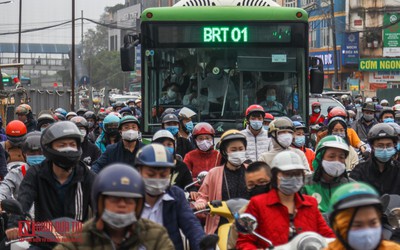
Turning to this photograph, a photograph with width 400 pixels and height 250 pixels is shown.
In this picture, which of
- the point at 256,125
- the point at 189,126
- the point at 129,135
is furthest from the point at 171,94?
the point at 129,135

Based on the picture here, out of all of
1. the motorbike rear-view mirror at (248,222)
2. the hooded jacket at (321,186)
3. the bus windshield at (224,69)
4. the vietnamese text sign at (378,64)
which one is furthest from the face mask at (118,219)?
the vietnamese text sign at (378,64)

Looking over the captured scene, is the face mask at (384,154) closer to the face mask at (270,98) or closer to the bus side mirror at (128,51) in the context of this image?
the face mask at (270,98)

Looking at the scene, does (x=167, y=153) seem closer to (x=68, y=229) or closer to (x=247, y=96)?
(x=68, y=229)

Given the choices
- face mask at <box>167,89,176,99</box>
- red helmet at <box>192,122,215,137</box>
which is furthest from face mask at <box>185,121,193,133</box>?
red helmet at <box>192,122,215,137</box>

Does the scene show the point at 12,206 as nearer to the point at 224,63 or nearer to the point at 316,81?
the point at 224,63

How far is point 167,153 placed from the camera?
6.60m

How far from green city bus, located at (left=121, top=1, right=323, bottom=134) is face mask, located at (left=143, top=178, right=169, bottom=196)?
8888 millimetres

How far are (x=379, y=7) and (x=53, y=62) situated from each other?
88.7m

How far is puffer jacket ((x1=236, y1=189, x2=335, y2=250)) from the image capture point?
269 inches

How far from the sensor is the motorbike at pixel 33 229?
695 cm

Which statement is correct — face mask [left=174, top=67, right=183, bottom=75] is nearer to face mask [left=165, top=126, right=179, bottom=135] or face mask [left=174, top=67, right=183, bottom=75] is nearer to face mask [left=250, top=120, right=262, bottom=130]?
face mask [left=165, top=126, right=179, bottom=135]

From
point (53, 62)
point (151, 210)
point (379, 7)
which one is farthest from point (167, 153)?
point (53, 62)

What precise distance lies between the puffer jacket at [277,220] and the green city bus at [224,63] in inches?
339

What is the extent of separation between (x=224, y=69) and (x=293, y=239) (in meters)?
9.46
